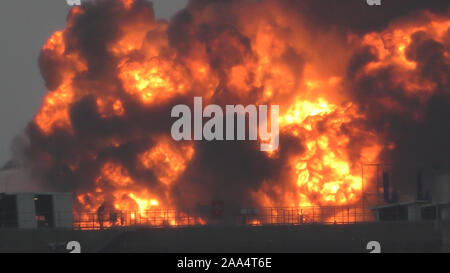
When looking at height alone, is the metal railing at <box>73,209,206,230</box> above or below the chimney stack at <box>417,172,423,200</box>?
below

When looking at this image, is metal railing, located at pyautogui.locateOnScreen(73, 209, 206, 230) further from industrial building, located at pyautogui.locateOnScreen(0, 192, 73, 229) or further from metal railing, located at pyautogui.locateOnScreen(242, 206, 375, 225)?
industrial building, located at pyautogui.locateOnScreen(0, 192, 73, 229)

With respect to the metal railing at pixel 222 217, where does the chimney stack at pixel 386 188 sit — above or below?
above

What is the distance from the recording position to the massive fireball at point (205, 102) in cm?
14200

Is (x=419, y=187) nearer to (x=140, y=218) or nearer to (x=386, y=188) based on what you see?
(x=386, y=188)

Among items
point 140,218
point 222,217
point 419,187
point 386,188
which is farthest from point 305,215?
point 140,218

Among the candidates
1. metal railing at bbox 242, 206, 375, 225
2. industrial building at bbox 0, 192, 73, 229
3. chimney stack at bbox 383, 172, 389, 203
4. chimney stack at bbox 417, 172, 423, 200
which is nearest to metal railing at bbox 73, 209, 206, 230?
metal railing at bbox 242, 206, 375, 225

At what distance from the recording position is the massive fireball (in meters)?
142

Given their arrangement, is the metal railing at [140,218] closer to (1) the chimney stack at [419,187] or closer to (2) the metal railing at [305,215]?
(2) the metal railing at [305,215]

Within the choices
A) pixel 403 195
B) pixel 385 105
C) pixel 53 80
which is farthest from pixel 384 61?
pixel 53 80

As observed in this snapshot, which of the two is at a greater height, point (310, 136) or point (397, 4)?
point (397, 4)

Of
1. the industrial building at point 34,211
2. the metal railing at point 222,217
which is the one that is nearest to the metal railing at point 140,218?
the metal railing at point 222,217
